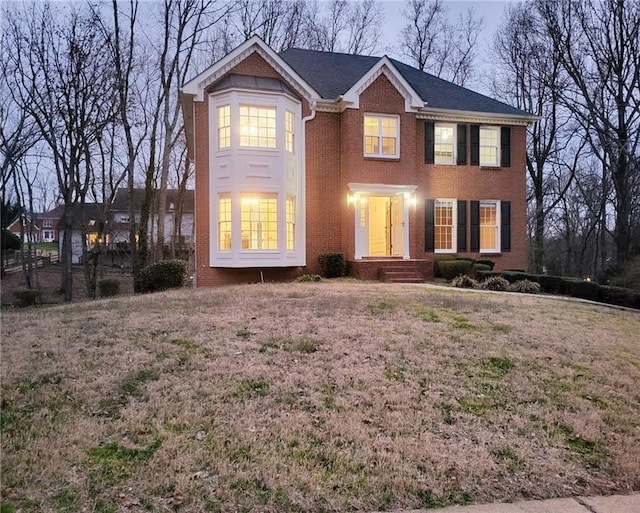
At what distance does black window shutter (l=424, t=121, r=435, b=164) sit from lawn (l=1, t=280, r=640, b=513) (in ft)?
34.1

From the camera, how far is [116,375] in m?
5.09

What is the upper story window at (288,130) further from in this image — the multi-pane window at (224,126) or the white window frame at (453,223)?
the white window frame at (453,223)

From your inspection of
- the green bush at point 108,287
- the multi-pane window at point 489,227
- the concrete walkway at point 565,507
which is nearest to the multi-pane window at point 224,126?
the green bush at point 108,287

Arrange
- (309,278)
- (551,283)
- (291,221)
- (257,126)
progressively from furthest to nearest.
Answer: (291,221) → (257,126) → (309,278) → (551,283)

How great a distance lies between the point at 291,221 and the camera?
15211 millimetres

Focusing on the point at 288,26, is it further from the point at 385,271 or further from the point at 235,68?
the point at 385,271

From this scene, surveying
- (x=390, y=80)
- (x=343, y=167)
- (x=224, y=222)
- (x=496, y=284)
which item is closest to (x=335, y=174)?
(x=343, y=167)

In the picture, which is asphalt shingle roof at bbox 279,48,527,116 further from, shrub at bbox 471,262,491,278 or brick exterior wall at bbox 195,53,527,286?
shrub at bbox 471,262,491,278

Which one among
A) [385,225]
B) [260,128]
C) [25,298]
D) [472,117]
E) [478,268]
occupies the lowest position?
[25,298]

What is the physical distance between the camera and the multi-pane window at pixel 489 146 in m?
17.9

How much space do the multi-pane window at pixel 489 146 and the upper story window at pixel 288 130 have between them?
25.4 ft

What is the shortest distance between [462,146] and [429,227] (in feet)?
11.3

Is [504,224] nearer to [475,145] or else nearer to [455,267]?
[475,145]

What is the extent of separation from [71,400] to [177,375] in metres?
1.07
